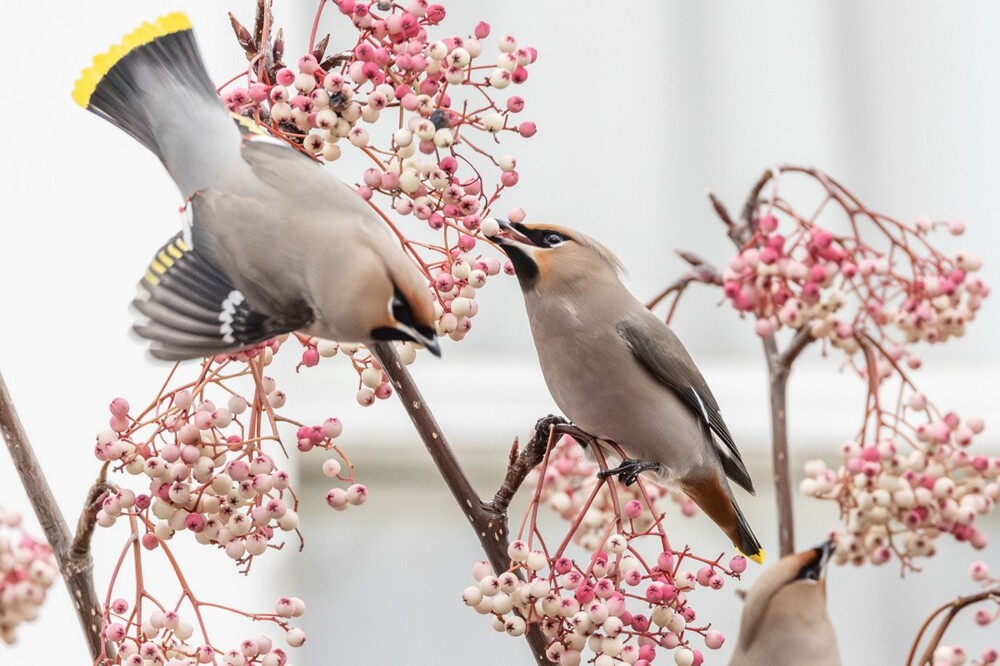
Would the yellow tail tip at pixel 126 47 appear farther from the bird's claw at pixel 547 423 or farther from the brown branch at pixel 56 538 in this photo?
the bird's claw at pixel 547 423

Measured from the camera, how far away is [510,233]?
29.9 inches

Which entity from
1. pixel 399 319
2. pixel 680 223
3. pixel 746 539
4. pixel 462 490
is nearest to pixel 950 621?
pixel 746 539

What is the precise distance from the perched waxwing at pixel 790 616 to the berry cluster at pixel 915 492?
0.12 ft

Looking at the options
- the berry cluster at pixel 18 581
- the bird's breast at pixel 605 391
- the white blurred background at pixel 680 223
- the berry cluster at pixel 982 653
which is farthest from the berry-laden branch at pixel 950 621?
the white blurred background at pixel 680 223

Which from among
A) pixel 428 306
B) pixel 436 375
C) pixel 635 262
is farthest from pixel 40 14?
pixel 428 306

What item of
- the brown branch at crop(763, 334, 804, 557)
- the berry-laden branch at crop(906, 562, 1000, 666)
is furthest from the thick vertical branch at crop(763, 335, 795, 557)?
the berry-laden branch at crop(906, 562, 1000, 666)

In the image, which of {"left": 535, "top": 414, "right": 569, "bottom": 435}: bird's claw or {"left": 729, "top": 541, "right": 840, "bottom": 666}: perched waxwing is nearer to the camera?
{"left": 535, "top": 414, "right": 569, "bottom": 435}: bird's claw

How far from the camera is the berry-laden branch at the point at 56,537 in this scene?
29.3 inches

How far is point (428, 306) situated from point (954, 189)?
2.52 meters

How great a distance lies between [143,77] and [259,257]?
15 cm

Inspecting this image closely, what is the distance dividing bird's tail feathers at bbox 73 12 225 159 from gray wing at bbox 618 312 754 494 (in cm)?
38

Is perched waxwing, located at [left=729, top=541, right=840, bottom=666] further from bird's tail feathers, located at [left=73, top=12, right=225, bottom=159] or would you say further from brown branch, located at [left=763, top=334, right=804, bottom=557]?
bird's tail feathers, located at [left=73, top=12, right=225, bottom=159]

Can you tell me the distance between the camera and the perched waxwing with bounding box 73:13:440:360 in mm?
557

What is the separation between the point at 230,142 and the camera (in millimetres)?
623
